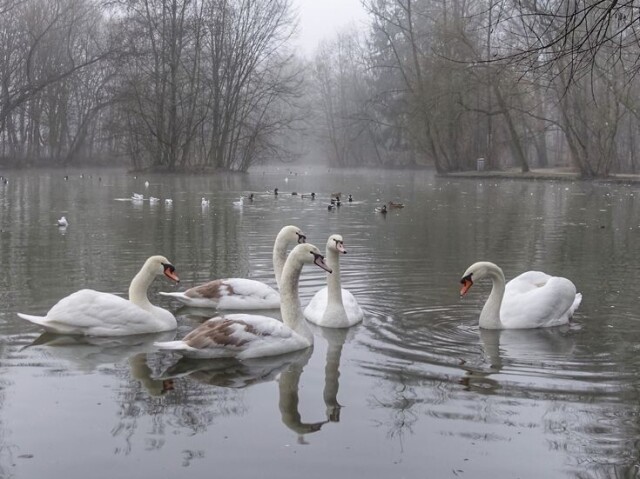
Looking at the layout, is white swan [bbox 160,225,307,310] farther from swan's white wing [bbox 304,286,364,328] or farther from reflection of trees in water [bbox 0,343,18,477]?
reflection of trees in water [bbox 0,343,18,477]

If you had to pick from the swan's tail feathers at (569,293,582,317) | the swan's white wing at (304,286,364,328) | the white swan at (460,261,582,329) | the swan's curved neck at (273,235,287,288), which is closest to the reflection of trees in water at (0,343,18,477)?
the swan's white wing at (304,286,364,328)

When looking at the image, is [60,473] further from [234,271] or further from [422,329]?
[234,271]

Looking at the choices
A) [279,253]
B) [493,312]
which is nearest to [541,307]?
[493,312]

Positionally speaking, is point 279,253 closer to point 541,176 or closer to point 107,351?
point 107,351

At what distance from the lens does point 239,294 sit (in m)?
9.31

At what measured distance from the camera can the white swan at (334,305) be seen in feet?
27.6

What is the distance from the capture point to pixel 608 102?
1465 inches

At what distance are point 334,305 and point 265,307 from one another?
112 cm

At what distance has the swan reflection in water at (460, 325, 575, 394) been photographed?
659cm

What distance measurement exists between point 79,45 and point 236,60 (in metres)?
15.8

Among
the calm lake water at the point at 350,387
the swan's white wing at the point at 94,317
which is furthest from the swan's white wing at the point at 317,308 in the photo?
the swan's white wing at the point at 94,317

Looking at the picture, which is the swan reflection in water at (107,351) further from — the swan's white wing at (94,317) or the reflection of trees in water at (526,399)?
the reflection of trees in water at (526,399)

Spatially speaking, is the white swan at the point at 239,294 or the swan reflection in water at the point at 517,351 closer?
the swan reflection in water at the point at 517,351

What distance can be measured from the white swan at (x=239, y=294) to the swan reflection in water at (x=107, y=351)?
3.53 feet
